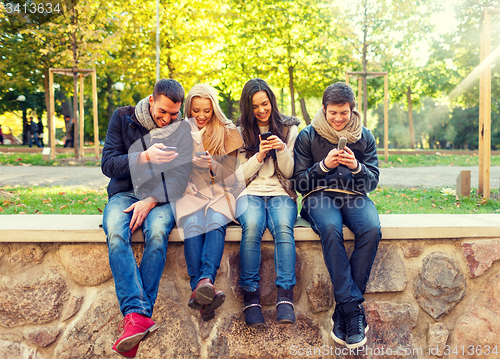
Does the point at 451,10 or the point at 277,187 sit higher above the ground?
the point at 451,10

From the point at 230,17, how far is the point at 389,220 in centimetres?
1369

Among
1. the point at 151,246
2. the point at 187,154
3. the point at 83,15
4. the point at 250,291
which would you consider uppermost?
the point at 83,15

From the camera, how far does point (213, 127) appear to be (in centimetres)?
277

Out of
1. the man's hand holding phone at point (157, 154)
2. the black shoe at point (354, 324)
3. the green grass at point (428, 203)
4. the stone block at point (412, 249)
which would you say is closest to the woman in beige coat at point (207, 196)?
the man's hand holding phone at point (157, 154)

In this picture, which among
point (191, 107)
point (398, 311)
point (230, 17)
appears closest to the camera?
point (398, 311)

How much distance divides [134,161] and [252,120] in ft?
3.16

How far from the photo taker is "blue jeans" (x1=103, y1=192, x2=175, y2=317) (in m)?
2.01

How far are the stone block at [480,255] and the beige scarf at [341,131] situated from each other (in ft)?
3.32

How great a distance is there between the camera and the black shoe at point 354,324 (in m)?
2.08

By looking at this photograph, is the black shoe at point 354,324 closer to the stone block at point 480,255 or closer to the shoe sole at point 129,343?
the stone block at point 480,255

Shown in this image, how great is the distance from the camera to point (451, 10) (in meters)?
15.1

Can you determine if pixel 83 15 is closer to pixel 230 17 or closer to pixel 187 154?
pixel 230 17

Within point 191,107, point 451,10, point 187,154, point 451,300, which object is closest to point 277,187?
point 187,154

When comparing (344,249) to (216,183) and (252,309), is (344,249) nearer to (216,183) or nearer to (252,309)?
(252,309)
